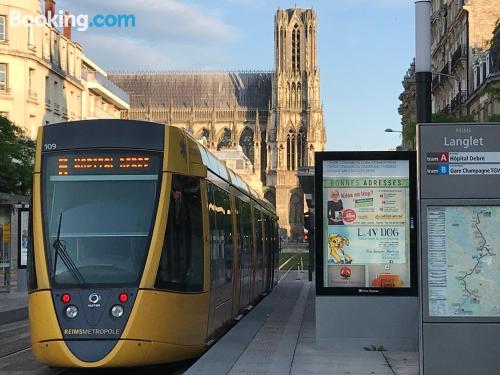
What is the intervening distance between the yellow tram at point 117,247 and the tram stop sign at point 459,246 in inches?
123

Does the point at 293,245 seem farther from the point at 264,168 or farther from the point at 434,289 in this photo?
the point at 434,289

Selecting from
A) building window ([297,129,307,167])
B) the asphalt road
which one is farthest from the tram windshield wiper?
building window ([297,129,307,167])

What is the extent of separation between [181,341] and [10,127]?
70.3 ft

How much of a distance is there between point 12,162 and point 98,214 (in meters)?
23.2

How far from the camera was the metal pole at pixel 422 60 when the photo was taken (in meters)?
10.3

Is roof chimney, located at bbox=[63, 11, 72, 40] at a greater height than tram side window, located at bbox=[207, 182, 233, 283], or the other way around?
roof chimney, located at bbox=[63, 11, 72, 40]

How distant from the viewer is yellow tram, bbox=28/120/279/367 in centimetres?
1003

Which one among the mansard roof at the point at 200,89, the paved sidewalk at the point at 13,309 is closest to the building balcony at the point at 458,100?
the paved sidewalk at the point at 13,309

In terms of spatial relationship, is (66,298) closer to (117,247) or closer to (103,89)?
(117,247)

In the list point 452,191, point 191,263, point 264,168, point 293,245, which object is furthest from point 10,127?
point 264,168

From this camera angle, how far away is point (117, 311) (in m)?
10.0

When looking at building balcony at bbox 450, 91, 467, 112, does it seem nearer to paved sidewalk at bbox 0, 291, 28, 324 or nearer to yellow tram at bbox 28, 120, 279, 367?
paved sidewalk at bbox 0, 291, 28, 324

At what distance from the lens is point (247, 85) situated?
147 meters

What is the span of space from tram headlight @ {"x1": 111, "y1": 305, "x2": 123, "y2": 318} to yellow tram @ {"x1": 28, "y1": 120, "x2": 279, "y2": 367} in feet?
0.04
